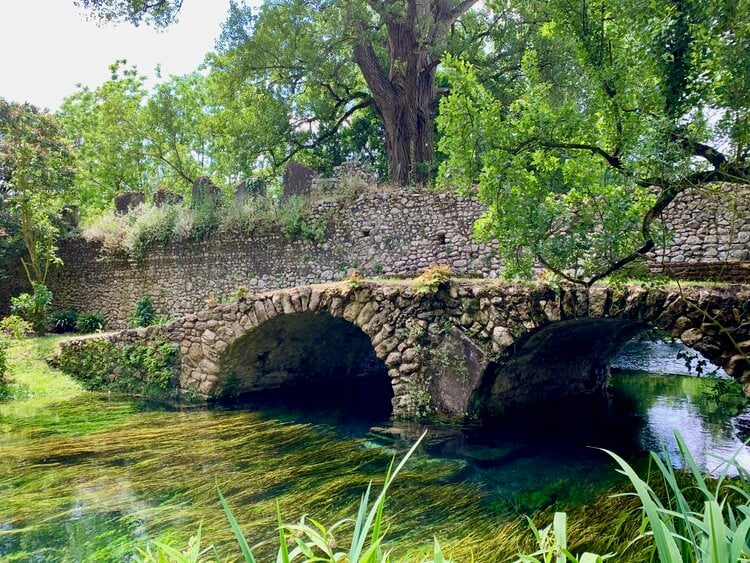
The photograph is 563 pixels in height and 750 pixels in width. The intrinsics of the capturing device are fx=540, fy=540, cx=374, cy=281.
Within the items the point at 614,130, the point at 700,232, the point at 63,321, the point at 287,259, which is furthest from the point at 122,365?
the point at 700,232

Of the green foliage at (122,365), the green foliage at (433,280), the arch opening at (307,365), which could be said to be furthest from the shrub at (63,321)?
the green foliage at (433,280)

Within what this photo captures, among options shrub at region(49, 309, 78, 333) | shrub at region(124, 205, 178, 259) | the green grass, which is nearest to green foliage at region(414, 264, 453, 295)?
the green grass

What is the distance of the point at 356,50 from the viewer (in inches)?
603

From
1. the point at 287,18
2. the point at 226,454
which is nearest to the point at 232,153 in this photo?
the point at 287,18

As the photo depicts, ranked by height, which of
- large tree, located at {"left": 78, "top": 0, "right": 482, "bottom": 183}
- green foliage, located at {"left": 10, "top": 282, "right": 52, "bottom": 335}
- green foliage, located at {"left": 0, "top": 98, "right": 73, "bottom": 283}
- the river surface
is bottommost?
the river surface

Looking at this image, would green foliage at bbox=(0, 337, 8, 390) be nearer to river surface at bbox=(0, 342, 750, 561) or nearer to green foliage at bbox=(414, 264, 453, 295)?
river surface at bbox=(0, 342, 750, 561)

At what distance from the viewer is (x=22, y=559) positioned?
480 centimetres

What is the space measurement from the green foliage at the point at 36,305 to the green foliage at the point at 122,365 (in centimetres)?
299

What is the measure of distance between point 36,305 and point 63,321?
6.64 ft

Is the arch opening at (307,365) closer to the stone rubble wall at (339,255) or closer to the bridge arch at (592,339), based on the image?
the stone rubble wall at (339,255)

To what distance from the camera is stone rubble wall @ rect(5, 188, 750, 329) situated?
9.37 meters

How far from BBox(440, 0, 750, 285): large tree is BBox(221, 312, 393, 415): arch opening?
5424mm

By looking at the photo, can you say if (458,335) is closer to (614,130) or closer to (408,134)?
(614,130)

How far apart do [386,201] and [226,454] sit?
24.2ft
